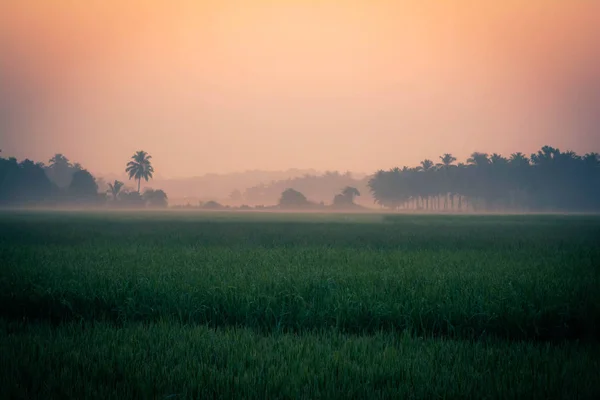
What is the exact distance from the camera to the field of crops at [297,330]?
4.98 meters

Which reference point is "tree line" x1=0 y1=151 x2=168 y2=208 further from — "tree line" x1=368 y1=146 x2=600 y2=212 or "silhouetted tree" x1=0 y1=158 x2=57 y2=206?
"tree line" x1=368 y1=146 x2=600 y2=212

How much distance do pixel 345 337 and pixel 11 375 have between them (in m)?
4.66

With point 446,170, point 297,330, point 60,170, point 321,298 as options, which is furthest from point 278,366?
point 60,170

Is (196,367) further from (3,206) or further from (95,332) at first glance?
(3,206)

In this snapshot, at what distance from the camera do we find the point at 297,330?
7.92 meters

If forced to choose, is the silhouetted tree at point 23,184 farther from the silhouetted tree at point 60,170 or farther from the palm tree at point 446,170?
the palm tree at point 446,170

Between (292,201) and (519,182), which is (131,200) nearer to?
Result: (292,201)

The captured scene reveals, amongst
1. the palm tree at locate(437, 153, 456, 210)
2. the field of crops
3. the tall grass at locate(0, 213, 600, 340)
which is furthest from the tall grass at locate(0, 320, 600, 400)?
the palm tree at locate(437, 153, 456, 210)

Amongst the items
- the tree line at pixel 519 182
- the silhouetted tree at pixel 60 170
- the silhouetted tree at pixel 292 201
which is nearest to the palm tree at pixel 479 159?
the tree line at pixel 519 182

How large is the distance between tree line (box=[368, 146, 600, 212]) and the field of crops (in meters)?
143

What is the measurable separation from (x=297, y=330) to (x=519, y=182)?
508ft

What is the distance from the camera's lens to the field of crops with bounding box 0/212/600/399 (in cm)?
498

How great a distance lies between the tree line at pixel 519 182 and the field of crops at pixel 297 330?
14286 cm

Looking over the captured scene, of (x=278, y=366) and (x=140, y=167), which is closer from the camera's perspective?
(x=278, y=366)
